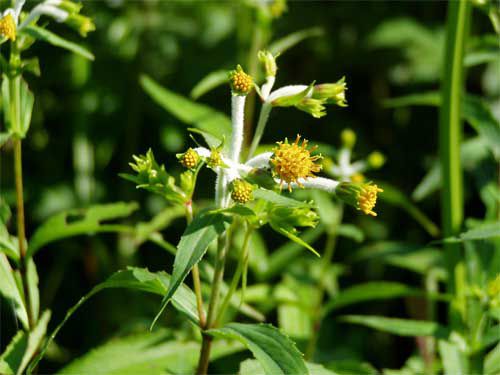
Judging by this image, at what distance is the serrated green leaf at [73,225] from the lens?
4.40 ft

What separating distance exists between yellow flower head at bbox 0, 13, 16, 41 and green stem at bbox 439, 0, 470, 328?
3.67 feet

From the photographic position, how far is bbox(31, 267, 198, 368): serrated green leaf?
1046 mm

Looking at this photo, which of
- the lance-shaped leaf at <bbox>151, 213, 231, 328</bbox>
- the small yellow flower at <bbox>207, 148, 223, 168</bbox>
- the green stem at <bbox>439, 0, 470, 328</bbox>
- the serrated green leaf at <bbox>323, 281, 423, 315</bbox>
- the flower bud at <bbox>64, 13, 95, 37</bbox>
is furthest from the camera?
the green stem at <bbox>439, 0, 470, 328</bbox>

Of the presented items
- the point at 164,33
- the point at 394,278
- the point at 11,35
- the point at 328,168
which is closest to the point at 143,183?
the point at 11,35

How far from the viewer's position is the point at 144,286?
1101 mm

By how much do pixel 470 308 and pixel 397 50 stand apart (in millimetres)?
1596

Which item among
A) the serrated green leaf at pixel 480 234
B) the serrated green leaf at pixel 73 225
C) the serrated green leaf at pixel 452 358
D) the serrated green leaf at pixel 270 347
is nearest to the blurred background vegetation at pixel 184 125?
the serrated green leaf at pixel 452 358

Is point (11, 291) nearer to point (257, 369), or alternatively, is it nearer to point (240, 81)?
point (257, 369)

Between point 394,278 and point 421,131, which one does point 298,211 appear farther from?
point 421,131

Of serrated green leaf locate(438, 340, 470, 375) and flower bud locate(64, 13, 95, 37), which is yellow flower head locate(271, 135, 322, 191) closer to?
flower bud locate(64, 13, 95, 37)

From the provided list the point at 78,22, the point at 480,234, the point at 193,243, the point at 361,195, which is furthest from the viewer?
the point at 78,22

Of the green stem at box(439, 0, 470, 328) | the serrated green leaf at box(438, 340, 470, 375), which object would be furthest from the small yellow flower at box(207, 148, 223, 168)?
the green stem at box(439, 0, 470, 328)

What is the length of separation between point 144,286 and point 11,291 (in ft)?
1.16

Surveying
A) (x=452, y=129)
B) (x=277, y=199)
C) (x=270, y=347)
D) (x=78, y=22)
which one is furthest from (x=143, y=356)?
(x=452, y=129)
